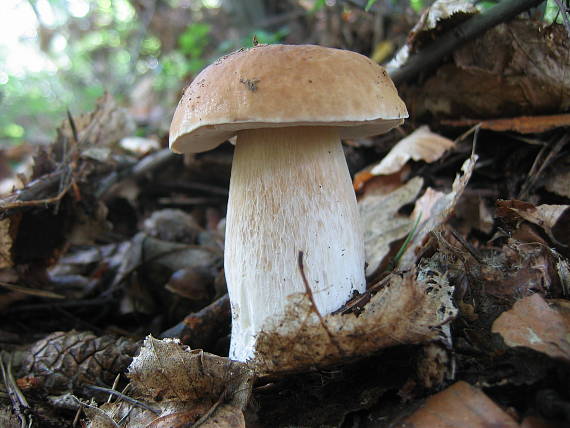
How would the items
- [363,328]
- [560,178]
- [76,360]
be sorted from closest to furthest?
[363,328] < [76,360] < [560,178]

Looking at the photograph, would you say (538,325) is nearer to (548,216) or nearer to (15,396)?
(548,216)

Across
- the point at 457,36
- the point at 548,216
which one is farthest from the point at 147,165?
the point at 548,216

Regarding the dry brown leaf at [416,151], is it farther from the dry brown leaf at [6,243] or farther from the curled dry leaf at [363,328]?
the dry brown leaf at [6,243]

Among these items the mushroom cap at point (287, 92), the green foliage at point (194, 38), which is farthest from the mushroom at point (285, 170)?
the green foliage at point (194, 38)

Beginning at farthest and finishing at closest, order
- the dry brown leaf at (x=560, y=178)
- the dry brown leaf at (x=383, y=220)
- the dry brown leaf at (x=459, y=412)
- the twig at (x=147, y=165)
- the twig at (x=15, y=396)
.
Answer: the twig at (x=147, y=165) → the dry brown leaf at (x=383, y=220) → the dry brown leaf at (x=560, y=178) → the twig at (x=15, y=396) → the dry brown leaf at (x=459, y=412)

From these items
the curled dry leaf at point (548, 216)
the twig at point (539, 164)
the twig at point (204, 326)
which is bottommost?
the twig at point (204, 326)

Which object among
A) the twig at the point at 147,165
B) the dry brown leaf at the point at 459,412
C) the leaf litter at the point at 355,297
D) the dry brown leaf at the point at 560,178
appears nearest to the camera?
the dry brown leaf at the point at 459,412

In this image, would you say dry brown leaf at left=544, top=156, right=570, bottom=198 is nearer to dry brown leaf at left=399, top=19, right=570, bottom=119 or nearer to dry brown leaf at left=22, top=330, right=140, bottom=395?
dry brown leaf at left=399, top=19, right=570, bottom=119
